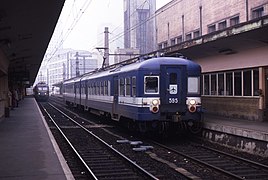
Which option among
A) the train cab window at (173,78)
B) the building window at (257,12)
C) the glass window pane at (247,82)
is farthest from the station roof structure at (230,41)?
the building window at (257,12)

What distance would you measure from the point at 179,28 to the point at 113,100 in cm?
1712

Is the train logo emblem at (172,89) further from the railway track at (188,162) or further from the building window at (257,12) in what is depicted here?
the building window at (257,12)

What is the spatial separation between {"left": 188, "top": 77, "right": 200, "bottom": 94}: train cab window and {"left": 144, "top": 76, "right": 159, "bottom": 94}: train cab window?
4.03ft

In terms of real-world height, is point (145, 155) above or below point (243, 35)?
below

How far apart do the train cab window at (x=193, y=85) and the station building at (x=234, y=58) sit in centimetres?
213

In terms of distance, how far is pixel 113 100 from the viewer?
19172 mm

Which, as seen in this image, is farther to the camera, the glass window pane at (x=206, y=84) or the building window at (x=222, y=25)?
the building window at (x=222, y=25)

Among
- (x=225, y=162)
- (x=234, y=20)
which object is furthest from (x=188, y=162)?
(x=234, y=20)

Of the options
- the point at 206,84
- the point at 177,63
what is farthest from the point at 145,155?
the point at 206,84

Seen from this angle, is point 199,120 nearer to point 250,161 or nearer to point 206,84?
point 250,161

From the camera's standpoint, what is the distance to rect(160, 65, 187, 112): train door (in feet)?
49.3

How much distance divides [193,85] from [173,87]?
82 centimetres

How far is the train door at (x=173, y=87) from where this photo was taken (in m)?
15.0

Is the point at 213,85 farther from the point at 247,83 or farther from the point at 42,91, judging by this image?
the point at 42,91
